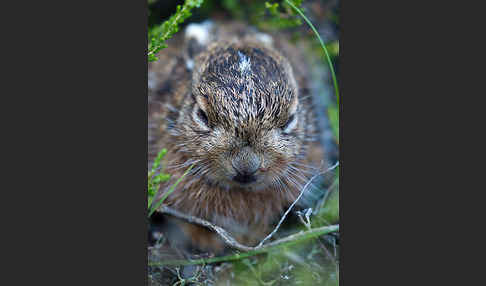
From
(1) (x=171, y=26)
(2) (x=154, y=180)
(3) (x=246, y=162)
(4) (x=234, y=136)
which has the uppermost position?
(1) (x=171, y=26)

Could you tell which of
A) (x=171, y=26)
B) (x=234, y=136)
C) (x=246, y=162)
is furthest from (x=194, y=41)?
(x=246, y=162)

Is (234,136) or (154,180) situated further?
(154,180)

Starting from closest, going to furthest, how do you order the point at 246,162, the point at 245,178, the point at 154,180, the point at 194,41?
the point at 246,162
the point at 245,178
the point at 154,180
the point at 194,41

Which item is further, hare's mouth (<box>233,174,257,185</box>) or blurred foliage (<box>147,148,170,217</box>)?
blurred foliage (<box>147,148,170,217</box>)

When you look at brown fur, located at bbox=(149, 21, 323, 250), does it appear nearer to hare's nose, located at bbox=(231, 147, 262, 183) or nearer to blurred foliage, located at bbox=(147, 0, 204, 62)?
hare's nose, located at bbox=(231, 147, 262, 183)

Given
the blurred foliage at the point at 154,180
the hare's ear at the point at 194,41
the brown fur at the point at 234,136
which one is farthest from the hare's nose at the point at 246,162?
the hare's ear at the point at 194,41

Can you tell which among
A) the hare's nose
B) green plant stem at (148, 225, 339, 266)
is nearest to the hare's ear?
the hare's nose

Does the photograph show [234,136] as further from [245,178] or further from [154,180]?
[154,180]
